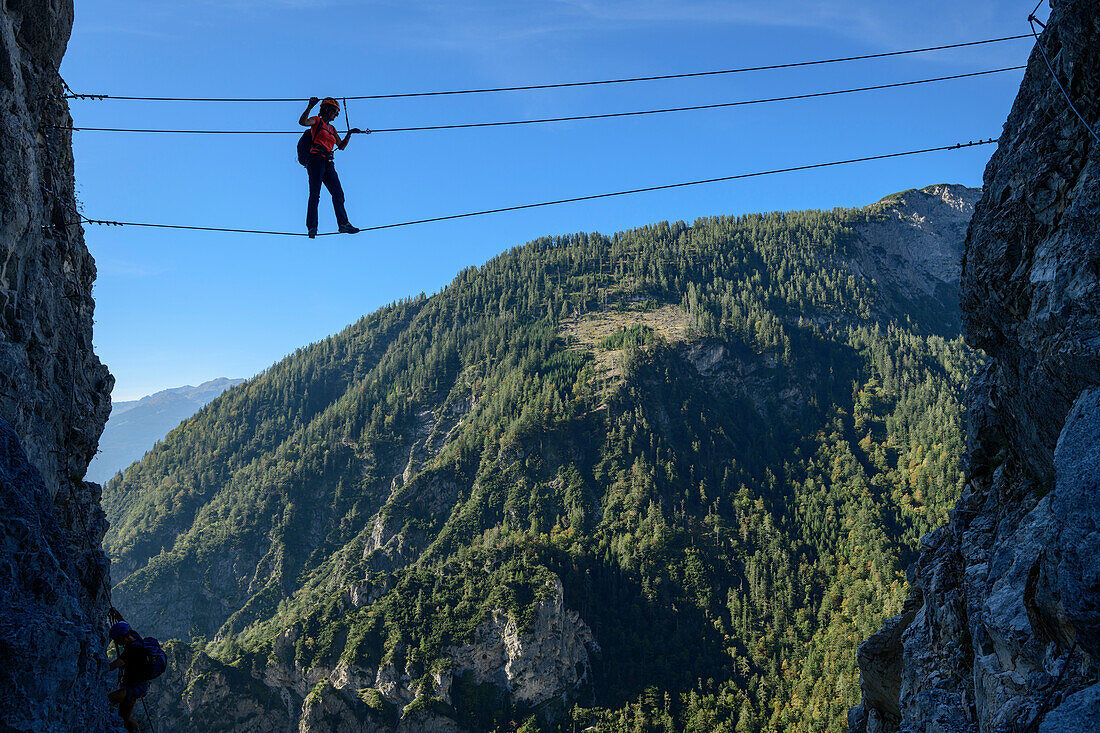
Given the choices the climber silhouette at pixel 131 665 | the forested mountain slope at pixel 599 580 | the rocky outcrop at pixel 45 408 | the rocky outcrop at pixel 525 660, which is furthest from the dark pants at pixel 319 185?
the rocky outcrop at pixel 525 660

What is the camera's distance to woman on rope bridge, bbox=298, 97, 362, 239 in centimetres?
1739

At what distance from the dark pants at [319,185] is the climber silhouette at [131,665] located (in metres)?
10.9

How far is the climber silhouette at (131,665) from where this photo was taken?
1505 cm

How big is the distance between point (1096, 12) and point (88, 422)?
93.7ft

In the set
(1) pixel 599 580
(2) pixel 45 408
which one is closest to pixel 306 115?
(2) pixel 45 408

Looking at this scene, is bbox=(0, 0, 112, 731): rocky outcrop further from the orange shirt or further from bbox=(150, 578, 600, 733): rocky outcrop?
bbox=(150, 578, 600, 733): rocky outcrop

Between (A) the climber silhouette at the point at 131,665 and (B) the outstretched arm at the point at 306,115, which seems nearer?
(A) the climber silhouette at the point at 131,665

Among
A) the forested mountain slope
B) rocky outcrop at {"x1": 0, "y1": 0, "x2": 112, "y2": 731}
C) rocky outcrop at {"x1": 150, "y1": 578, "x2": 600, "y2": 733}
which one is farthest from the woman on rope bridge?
rocky outcrop at {"x1": 150, "y1": 578, "x2": 600, "y2": 733}

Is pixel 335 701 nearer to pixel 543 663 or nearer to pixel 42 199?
pixel 543 663

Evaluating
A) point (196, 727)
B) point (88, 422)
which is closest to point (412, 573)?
point (196, 727)

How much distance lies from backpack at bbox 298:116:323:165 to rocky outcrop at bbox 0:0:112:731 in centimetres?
650

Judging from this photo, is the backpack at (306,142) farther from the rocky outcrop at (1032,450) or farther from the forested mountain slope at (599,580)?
the forested mountain slope at (599,580)

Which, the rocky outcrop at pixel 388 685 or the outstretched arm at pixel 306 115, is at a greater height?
the outstretched arm at pixel 306 115

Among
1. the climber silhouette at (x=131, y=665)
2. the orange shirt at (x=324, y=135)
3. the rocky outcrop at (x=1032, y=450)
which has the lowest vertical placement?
the climber silhouette at (x=131, y=665)
